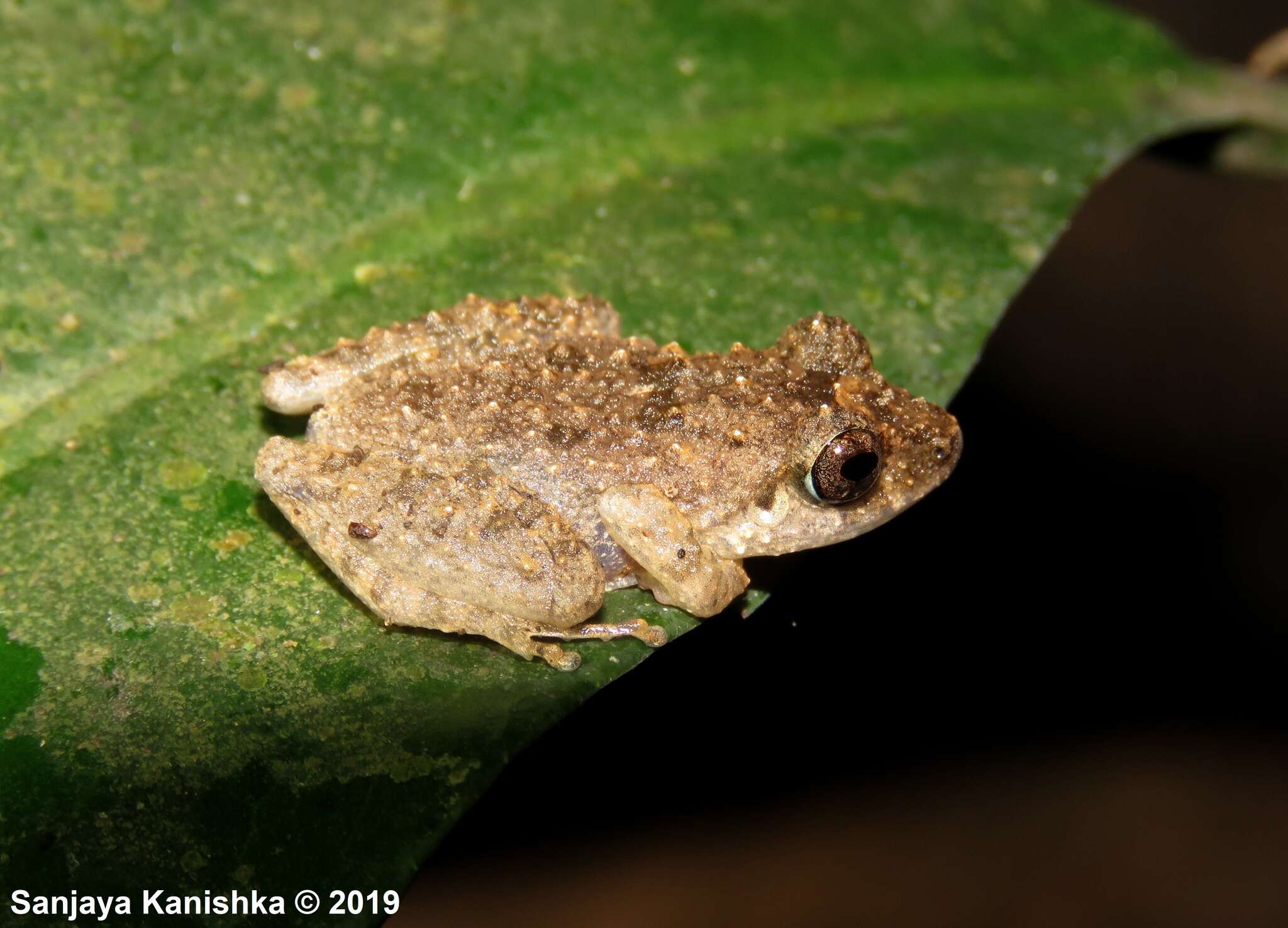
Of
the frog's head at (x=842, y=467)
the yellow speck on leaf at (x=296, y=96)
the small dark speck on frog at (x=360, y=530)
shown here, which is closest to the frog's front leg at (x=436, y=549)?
the small dark speck on frog at (x=360, y=530)

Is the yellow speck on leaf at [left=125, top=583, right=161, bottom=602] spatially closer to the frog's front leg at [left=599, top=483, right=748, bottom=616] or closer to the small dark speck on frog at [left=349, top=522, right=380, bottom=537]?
the small dark speck on frog at [left=349, top=522, right=380, bottom=537]

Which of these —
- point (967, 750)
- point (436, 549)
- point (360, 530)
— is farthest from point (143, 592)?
point (967, 750)

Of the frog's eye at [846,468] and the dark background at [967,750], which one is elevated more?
the frog's eye at [846,468]

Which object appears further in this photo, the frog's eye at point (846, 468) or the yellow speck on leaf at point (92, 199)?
the yellow speck on leaf at point (92, 199)

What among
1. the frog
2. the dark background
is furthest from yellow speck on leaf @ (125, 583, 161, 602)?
the dark background

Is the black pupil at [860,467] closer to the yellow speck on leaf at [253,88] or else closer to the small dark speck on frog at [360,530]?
the small dark speck on frog at [360,530]

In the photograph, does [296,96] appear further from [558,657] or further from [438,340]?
[558,657]
